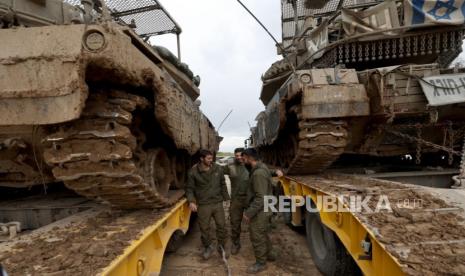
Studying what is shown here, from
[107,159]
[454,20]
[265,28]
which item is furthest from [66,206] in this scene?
[454,20]

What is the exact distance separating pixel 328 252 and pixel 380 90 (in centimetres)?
221

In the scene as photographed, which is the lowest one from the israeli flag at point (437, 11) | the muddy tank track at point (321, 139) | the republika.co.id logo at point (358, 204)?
the republika.co.id logo at point (358, 204)

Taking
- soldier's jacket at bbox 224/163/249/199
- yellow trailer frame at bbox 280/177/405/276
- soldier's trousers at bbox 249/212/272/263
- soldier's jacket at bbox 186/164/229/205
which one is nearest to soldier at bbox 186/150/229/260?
soldier's jacket at bbox 186/164/229/205

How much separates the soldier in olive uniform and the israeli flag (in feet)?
11.4

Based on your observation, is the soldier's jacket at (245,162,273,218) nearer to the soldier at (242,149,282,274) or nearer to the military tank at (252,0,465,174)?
the soldier at (242,149,282,274)

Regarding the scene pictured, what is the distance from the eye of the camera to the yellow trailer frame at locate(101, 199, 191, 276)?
242cm

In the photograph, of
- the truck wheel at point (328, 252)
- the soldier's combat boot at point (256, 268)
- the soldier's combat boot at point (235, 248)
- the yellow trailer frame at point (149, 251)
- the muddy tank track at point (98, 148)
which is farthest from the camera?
the soldier's combat boot at point (235, 248)

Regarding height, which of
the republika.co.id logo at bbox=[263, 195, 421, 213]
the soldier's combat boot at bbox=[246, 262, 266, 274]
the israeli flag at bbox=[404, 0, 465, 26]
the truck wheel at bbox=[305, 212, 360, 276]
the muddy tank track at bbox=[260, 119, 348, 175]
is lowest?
the soldier's combat boot at bbox=[246, 262, 266, 274]

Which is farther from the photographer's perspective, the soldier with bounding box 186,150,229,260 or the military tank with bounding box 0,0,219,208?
the soldier with bounding box 186,150,229,260

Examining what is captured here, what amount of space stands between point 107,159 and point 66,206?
1595 mm

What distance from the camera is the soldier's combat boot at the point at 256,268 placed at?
13.1ft

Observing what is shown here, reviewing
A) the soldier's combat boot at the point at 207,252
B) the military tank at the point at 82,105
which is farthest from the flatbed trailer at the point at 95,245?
the soldier's combat boot at the point at 207,252

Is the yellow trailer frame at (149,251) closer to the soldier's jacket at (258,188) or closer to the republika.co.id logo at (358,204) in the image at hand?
the soldier's jacket at (258,188)

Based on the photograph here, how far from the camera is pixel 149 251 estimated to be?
3.12 metres
